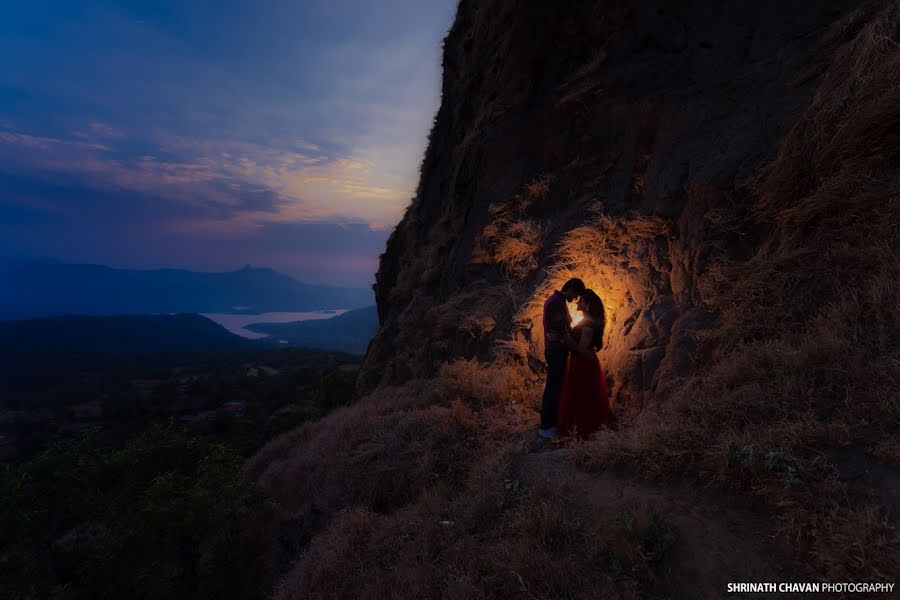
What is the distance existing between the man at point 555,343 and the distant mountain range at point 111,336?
98014mm

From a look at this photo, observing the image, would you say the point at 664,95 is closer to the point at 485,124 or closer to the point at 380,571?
the point at 485,124

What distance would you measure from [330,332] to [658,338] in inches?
6427

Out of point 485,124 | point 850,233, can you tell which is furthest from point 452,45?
point 850,233

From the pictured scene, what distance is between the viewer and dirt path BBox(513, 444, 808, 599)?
242 cm

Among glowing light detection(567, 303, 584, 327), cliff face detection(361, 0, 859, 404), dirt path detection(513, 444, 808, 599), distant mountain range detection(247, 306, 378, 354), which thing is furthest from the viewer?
distant mountain range detection(247, 306, 378, 354)

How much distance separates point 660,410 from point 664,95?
5.52m

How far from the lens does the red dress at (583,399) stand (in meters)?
4.80

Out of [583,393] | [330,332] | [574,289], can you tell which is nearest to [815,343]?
[583,393]

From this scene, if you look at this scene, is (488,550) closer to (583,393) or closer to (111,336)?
(583,393)

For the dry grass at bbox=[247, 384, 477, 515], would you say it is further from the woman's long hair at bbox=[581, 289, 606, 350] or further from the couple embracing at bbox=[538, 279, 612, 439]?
the woman's long hair at bbox=[581, 289, 606, 350]

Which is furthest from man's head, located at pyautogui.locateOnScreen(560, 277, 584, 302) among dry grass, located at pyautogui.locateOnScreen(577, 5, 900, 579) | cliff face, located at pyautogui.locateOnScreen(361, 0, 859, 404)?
dry grass, located at pyautogui.locateOnScreen(577, 5, 900, 579)

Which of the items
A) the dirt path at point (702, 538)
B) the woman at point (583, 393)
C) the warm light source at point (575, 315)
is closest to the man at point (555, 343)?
the woman at point (583, 393)

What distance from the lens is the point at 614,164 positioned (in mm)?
7441

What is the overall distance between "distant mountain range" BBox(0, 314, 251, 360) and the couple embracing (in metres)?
98.1
